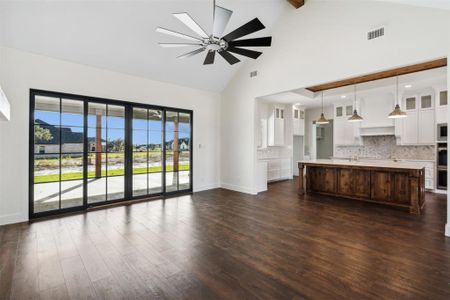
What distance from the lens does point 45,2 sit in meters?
3.34

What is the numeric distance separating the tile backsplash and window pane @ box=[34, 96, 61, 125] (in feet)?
28.5

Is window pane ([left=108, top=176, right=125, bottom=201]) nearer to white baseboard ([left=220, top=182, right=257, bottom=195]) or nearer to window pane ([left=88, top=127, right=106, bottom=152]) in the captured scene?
window pane ([left=88, top=127, right=106, bottom=152])

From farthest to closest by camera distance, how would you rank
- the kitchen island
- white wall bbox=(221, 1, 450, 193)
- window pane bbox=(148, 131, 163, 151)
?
window pane bbox=(148, 131, 163, 151) < the kitchen island < white wall bbox=(221, 1, 450, 193)

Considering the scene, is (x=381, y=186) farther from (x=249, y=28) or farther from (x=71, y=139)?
(x=71, y=139)

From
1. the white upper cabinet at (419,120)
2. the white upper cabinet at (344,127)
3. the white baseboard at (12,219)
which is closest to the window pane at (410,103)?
the white upper cabinet at (419,120)

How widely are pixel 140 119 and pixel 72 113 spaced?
1.39m

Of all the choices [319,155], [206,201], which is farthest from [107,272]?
[319,155]

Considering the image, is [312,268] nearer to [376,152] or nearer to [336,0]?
[336,0]

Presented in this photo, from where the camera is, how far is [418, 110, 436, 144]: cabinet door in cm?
605

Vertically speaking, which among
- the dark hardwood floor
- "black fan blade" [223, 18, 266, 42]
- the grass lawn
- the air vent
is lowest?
the dark hardwood floor

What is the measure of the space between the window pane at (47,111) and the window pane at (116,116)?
927 mm

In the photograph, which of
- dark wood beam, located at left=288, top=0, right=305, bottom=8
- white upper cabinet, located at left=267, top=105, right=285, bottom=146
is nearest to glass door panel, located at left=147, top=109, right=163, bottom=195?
white upper cabinet, located at left=267, top=105, right=285, bottom=146

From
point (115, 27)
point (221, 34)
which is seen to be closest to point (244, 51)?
point (221, 34)

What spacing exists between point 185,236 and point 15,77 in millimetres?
4089
